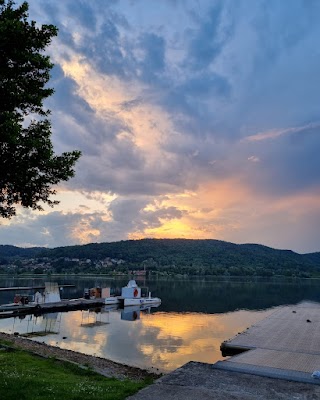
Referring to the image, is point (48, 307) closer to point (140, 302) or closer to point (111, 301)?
point (111, 301)

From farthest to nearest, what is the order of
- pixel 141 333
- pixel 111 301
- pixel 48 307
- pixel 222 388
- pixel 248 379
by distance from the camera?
pixel 111 301 < pixel 48 307 < pixel 141 333 < pixel 248 379 < pixel 222 388

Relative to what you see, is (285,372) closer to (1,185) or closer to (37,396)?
(37,396)

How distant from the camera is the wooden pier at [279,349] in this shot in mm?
15023

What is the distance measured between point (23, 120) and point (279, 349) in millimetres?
20076

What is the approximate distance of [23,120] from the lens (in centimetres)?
1368

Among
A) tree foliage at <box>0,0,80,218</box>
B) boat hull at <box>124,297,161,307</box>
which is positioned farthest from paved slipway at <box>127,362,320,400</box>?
boat hull at <box>124,297,161,307</box>

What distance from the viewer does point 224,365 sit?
1549 cm

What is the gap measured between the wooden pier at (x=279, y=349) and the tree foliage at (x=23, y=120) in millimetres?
10047

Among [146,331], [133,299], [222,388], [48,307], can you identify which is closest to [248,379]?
[222,388]

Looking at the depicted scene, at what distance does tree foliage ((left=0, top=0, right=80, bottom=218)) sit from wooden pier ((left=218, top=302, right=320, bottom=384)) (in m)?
10.0

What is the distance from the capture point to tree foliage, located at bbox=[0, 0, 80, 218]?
1155cm

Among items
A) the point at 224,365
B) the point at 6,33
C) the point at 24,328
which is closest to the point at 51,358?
the point at 224,365

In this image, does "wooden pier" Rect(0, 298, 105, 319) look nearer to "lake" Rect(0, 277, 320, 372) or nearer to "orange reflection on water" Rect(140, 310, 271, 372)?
"lake" Rect(0, 277, 320, 372)

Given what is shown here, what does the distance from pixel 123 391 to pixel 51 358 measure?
1284 cm
